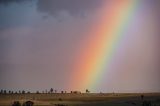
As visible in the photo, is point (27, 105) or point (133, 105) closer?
point (27, 105)

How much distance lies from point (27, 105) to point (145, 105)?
2684cm

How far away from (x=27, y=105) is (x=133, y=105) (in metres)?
27.6

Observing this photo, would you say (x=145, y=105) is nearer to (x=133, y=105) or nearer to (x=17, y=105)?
(x=133, y=105)

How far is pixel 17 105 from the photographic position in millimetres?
98875

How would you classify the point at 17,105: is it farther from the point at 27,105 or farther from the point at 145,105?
the point at 145,105

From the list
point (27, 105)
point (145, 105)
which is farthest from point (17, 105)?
point (145, 105)

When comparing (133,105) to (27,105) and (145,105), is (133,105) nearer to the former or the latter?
(145,105)

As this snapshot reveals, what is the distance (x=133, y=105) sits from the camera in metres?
111

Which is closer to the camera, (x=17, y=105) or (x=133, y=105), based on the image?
(x=17, y=105)

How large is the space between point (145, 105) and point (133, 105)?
11471mm

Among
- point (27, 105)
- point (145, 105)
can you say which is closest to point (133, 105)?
point (145, 105)

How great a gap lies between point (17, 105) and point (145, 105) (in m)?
28.8

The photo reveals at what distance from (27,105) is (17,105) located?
2.84 m
